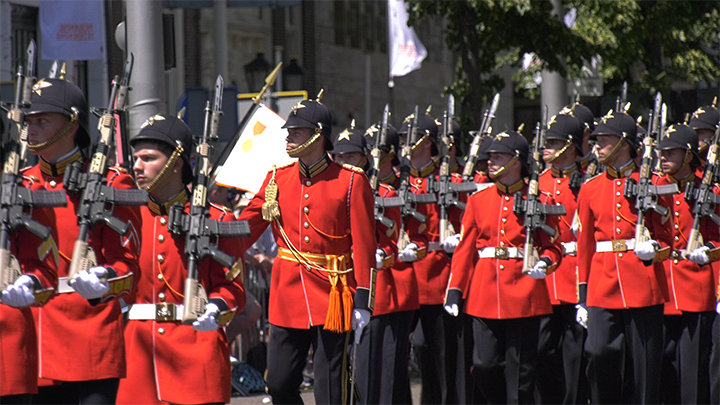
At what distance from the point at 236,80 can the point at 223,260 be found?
19.7 m

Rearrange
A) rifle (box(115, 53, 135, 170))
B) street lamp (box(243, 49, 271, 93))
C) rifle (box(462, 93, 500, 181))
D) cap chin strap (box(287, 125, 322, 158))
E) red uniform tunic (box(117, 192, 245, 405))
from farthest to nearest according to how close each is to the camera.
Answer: street lamp (box(243, 49, 271, 93)) < rifle (box(462, 93, 500, 181)) < cap chin strap (box(287, 125, 322, 158)) < rifle (box(115, 53, 135, 170)) < red uniform tunic (box(117, 192, 245, 405))

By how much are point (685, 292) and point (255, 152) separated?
3363mm

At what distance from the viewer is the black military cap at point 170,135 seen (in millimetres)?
6164

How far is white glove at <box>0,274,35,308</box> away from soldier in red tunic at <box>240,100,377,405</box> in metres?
2.10

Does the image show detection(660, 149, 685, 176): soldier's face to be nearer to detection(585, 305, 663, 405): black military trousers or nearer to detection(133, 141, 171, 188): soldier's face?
detection(585, 305, 663, 405): black military trousers

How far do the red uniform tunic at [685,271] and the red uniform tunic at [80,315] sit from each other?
15.3 feet

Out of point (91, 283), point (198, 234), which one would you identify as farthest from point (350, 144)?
point (91, 283)

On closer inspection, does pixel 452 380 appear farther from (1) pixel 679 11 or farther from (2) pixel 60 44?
(1) pixel 679 11

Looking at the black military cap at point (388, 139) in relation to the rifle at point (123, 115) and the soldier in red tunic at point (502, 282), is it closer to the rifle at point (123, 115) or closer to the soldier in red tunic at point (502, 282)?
the soldier in red tunic at point (502, 282)

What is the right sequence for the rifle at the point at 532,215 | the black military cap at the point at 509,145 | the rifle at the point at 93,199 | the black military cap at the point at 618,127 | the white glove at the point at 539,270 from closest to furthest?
the rifle at the point at 93,199 → the white glove at the point at 539,270 → the rifle at the point at 532,215 → the black military cap at the point at 509,145 → the black military cap at the point at 618,127

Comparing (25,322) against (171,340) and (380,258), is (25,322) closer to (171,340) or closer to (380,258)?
(171,340)

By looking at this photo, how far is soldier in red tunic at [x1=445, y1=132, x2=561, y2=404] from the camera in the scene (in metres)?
8.66

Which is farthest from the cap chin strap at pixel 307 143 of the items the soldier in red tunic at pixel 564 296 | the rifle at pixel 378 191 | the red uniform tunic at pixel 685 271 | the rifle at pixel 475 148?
the rifle at pixel 475 148

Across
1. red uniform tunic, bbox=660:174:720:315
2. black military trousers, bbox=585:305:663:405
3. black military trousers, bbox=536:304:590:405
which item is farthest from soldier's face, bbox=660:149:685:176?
black military trousers, bbox=536:304:590:405
